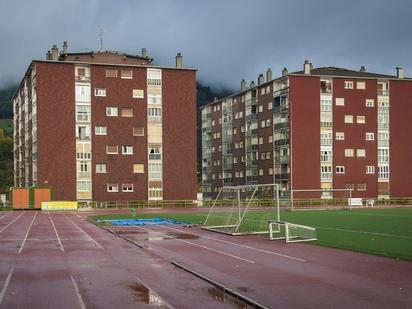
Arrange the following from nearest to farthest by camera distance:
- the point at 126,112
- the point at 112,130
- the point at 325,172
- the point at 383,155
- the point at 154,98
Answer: the point at 112,130
the point at 126,112
the point at 154,98
the point at 325,172
the point at 383,155

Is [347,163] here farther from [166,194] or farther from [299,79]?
[166,194]

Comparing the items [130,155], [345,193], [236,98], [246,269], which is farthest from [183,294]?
[236,98]

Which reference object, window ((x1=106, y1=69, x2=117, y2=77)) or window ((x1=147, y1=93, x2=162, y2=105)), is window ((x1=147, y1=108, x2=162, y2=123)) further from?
window ((x1=106, y1=69, x2=117, y2=77))

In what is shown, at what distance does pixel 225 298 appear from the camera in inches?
485

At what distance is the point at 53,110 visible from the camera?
255 ft

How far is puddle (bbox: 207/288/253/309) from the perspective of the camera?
11.6 metres

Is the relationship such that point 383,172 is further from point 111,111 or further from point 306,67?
point 111,111

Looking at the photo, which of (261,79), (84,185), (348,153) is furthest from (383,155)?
(84,185)

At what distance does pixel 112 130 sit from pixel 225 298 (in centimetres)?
6882

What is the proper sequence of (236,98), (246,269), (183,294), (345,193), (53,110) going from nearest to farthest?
1. (183,294)
2. (246,269)
3. (53,110)
4. (345,193)
5. (236,98)

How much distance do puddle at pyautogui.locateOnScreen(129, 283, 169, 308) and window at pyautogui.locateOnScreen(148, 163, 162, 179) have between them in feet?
219

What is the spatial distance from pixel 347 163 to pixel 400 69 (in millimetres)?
18958

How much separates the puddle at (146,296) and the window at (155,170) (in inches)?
2622

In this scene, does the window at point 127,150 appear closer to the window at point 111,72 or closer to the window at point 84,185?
the window at point 84,185
